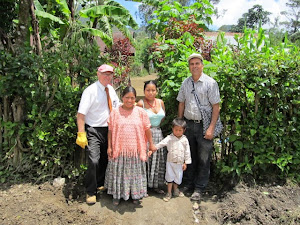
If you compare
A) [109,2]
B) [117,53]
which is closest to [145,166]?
[109,2]

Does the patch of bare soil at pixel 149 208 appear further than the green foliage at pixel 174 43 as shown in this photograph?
No

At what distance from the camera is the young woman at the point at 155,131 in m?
3.36

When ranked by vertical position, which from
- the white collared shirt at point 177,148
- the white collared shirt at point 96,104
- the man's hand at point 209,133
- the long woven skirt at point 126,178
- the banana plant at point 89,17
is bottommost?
the long woven skirt at point 126,178

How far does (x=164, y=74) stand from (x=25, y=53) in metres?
2.02

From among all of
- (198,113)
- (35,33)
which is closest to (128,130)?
(198,113)

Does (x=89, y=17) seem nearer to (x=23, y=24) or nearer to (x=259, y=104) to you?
(x=23, y=24)

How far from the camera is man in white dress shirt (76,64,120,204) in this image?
3.15 metres

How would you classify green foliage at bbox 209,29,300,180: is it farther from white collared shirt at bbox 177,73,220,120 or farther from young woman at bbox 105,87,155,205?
young woman at bbox 105,87,155,205

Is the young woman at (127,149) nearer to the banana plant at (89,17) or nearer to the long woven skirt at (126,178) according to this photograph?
the long woven skirt at (126,178)

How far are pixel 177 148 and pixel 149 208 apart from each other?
882 millimetres

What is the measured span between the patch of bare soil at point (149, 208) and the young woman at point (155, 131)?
25cm

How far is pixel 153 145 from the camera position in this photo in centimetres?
334

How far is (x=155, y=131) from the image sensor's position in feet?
11.3

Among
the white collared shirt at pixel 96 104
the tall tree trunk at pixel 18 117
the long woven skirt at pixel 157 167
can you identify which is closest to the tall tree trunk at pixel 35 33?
the tall tree trunk at pixel 18 117
